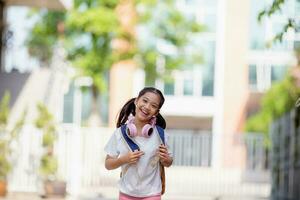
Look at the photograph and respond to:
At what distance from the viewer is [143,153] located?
4133 millimetres

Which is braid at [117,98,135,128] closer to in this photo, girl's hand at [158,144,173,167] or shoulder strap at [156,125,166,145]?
shoulder strap at [156,125,166,145]

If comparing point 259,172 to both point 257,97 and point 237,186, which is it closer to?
point 237,186

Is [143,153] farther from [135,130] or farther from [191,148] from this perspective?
[191,148]

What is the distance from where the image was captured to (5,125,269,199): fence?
1697 cm

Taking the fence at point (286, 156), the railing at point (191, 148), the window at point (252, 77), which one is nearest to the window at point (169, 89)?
the window at point (252, 77)

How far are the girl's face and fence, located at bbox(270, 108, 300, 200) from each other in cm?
840

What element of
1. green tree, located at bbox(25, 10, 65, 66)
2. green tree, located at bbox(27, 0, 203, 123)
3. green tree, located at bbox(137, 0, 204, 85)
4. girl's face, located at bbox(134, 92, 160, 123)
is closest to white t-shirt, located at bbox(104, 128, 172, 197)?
girl's face, located at bbox(134, 92, 160, 123)

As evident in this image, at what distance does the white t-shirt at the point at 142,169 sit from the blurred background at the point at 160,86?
265 centimetres

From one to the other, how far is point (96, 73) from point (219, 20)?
35.6 ft

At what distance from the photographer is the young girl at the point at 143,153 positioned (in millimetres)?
4168

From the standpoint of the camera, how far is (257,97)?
34312 mm

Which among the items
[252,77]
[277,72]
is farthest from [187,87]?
[277,72]

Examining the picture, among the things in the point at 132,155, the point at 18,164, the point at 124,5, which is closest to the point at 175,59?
the point at 124,5

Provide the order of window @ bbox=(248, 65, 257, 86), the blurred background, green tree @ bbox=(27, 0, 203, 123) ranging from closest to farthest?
1. the blurred background
2. green tree @ bbox=(27, 0, 203, 123)
3. window @ bbox=(248, 65, 257, 86)
